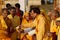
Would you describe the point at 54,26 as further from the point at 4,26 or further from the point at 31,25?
the point at 4,26

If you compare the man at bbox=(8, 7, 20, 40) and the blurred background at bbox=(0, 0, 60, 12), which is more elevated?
the man at bbox=(8, 7, 20, 40)

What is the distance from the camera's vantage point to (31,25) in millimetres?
6074

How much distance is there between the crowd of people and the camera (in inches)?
208

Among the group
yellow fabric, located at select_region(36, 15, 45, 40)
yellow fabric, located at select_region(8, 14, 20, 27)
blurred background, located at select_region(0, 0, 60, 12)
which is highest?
yellow fabric, located at select_region(36, 15, 45, 40)

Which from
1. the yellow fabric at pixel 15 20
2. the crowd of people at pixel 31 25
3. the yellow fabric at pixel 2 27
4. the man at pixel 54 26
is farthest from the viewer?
the yellow fabric at pixel 15 20

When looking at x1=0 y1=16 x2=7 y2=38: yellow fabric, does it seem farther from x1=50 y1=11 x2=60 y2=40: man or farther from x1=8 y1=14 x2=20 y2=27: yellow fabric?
x1=50 y1=11 x2=60 y2=40: man

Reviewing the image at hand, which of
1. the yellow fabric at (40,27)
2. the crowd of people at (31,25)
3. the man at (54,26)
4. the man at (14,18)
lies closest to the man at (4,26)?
the crowd of people at (31,25)

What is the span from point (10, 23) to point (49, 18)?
0.97 meters

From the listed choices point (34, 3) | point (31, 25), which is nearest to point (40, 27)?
point (31, 25)

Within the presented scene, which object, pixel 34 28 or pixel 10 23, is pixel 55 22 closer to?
pixel 34 28

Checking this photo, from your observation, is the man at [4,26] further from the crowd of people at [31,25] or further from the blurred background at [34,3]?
the blurred background at [34,3]

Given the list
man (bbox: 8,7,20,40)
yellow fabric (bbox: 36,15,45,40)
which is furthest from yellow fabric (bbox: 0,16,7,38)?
yellow fabric (bbox: 36,15,45,40)

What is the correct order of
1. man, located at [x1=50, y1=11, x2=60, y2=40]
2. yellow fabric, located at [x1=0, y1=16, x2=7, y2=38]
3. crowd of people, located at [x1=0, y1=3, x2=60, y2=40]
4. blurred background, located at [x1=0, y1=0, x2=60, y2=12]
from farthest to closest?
blurred background, located at [x1=0, y1=0, x2=60, y2=12] < yellow fabric, located at [x1=0, y1=16, x2=7, y2=38] < crowd of people, located at [x1=0, y1=3, x2=60, y2=40] < man, located at [x1=50, y1=11, x2=60, y2=40]

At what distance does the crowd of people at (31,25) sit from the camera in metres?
5.29
